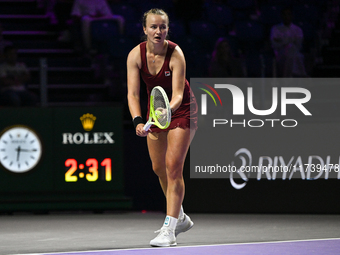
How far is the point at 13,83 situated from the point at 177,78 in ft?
12.3

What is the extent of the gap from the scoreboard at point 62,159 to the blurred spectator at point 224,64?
140 centimetres

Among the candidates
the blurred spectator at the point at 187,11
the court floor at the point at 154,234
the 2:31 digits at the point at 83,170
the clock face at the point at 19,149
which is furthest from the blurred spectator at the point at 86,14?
the court floor at the point at 154,234

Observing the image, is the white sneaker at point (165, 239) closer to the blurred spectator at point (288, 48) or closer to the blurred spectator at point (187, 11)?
the blurred spectator at point (288, 48)

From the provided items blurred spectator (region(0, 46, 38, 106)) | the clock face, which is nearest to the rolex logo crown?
the clock face

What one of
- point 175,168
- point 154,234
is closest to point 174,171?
point 175,168

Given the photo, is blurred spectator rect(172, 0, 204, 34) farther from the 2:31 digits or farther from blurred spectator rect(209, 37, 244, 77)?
the 2:31 digits

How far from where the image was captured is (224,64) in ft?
27.6

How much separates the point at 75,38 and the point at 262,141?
4.29m

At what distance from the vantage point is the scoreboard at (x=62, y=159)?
765 centimetres

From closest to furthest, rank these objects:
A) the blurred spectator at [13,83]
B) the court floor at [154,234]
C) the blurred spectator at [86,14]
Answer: the court floor at [154,234] → the blurred spectator at [13,83] → the blurred spectator at [86,14]

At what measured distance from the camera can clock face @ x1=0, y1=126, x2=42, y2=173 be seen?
7637mm

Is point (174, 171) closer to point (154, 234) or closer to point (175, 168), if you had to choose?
point (175, 168)

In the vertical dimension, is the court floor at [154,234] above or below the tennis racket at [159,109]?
below

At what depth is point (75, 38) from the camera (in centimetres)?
1056
